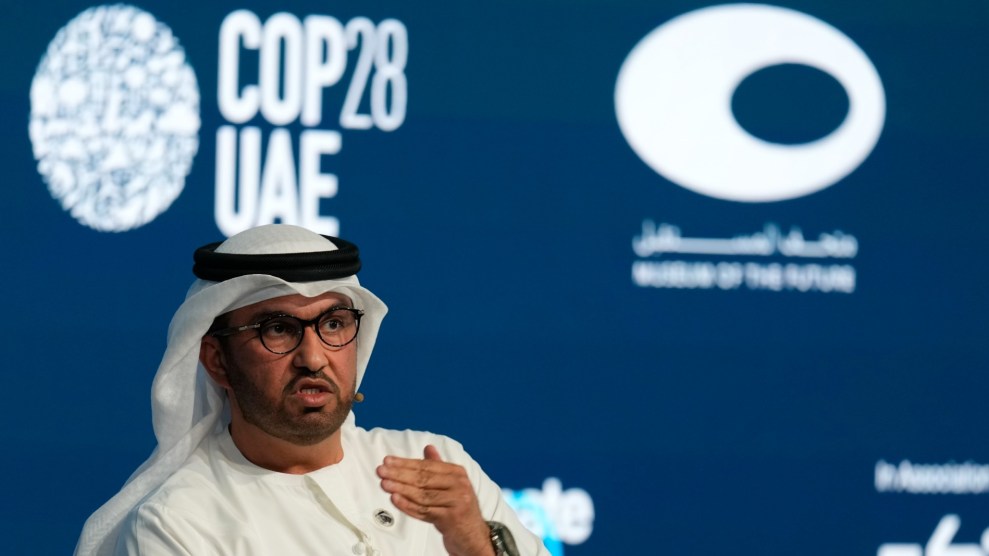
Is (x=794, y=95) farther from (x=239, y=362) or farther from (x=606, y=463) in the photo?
(x=239, y=362)

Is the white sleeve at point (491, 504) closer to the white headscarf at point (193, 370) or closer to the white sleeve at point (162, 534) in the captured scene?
the white headscarf at point (193, 370)

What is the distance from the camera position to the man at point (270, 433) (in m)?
2.34

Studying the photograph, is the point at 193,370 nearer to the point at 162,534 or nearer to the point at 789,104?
the point at 162,534

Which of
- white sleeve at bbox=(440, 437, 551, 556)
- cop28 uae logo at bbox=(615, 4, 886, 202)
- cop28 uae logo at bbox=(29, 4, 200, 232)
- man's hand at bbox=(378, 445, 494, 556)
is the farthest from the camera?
cop28 uae logo at bbox=(615, 4, 886, 202)

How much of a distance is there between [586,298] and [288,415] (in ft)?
4.93

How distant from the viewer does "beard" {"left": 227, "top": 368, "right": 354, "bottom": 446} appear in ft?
7.88

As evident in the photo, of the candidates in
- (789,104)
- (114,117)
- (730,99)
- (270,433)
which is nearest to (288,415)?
(270,433)

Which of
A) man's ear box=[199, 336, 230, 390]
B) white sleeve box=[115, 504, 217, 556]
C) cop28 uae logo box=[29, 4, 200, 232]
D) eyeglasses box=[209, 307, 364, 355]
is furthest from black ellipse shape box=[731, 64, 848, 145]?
white sleeve box=[115, 504, 217, 556]

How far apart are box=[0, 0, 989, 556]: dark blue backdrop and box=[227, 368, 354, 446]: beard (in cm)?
116

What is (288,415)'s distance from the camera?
7.88ft

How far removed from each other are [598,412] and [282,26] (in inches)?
54.1

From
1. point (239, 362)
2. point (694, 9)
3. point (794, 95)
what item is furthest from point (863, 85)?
point (239, 362)

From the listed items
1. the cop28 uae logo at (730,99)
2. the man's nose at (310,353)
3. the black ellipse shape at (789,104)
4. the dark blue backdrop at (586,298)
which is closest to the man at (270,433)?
the man's nose at (310,353)

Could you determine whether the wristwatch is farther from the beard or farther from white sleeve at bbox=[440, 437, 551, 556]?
the beard
